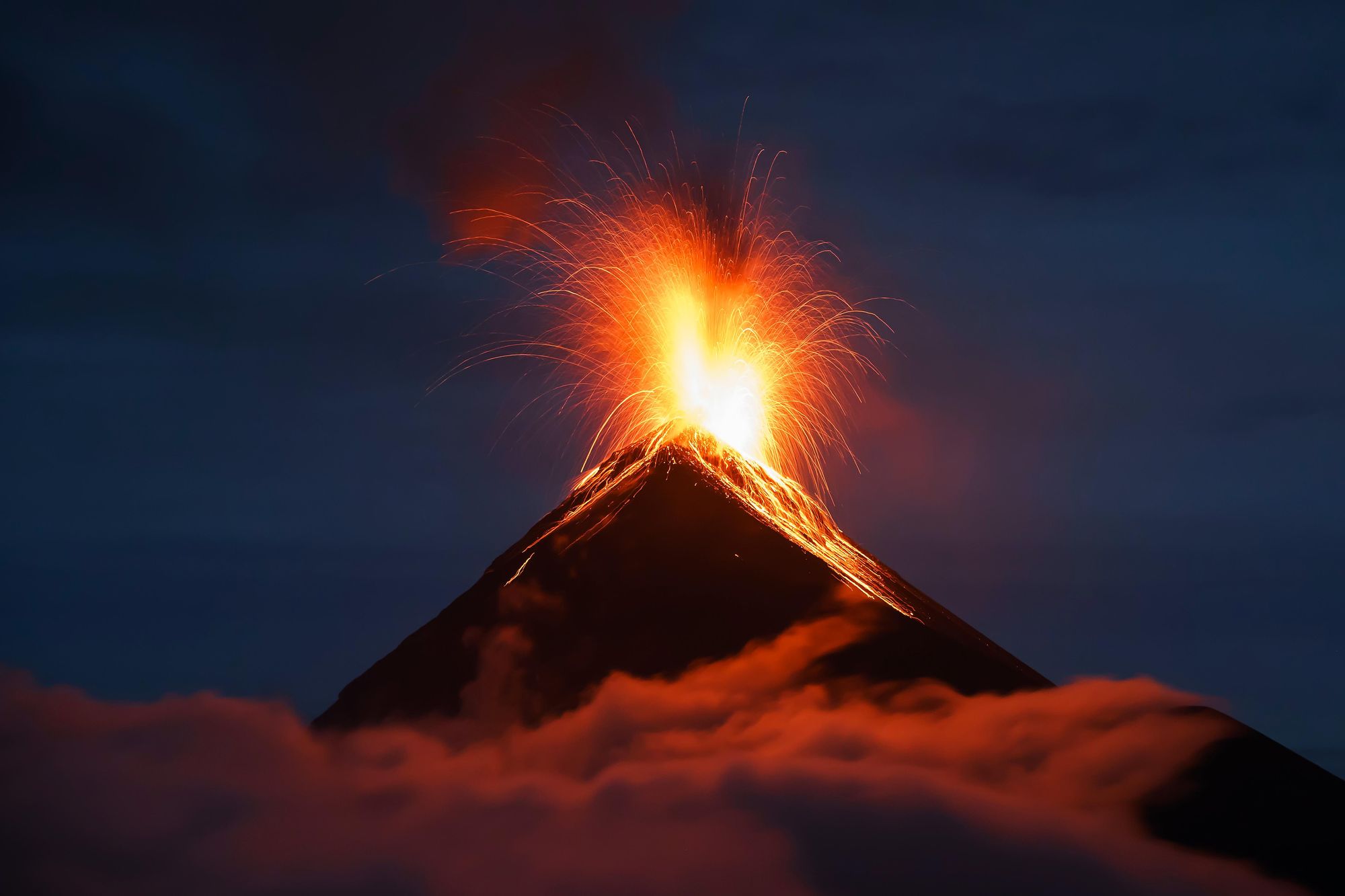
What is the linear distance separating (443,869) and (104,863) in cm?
1815

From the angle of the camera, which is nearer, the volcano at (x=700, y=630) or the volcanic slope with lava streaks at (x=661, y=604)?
the volcano at (x=700, y=630)

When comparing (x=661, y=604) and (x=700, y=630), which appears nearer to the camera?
(x=700, y=630)

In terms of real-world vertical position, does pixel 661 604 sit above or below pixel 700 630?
above

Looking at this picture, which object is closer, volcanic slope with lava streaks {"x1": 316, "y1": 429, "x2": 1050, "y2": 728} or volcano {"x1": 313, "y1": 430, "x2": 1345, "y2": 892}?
volcano {"x1": 313, "y1": 430, "x2": 1345, "y2": 892}

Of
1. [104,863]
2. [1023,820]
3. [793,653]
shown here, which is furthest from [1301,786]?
[104,863]

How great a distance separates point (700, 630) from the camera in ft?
154

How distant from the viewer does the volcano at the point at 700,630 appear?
43625mm

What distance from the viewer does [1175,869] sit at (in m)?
43.3

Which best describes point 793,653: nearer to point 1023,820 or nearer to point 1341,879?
point 1023,820

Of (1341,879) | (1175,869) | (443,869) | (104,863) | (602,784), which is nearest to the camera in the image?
(1341,879)

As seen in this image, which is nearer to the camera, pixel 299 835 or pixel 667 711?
pixel 667 711

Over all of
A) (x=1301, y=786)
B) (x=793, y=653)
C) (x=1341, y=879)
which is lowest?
(x=1341, y=879)

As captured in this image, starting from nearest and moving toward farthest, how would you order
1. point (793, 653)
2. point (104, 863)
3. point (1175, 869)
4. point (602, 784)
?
point (1175, 869) < point (793, 653) < point (602, 784) < point (104, 863)

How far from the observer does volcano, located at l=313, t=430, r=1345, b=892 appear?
143 feet
